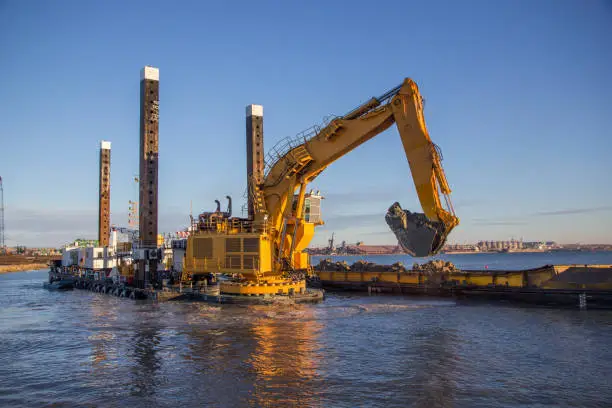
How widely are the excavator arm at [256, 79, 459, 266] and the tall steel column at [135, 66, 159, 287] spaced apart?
9.78 meters

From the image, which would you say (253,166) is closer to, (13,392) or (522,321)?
(522,321)

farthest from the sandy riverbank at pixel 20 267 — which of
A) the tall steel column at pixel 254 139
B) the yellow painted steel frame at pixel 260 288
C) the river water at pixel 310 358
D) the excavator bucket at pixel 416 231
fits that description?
the excavator bucket at pixel 416 231

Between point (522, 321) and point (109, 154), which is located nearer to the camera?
point (522, 321)

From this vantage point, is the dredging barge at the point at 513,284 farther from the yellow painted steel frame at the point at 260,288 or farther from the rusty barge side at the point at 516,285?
the yellow painted steel frame at the point at 260,288

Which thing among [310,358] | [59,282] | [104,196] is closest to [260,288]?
[310,358]

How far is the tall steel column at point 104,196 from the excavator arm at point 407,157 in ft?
106

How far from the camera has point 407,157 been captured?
24172mm

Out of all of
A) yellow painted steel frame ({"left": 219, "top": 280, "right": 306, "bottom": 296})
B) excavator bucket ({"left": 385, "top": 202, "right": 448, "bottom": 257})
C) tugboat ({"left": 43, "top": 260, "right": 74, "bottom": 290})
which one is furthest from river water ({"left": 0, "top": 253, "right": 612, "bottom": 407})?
tugboat ({"left": 43, "top": 260, "right": 74, "bottom": 290})

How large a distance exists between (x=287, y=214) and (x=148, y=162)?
12900 mm

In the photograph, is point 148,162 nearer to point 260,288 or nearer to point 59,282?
point 260,288

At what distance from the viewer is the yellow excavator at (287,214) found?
2486 centimetres

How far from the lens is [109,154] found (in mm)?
57938

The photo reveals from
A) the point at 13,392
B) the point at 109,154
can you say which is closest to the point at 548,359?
the point at 13,392

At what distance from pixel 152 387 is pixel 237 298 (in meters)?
15.4
